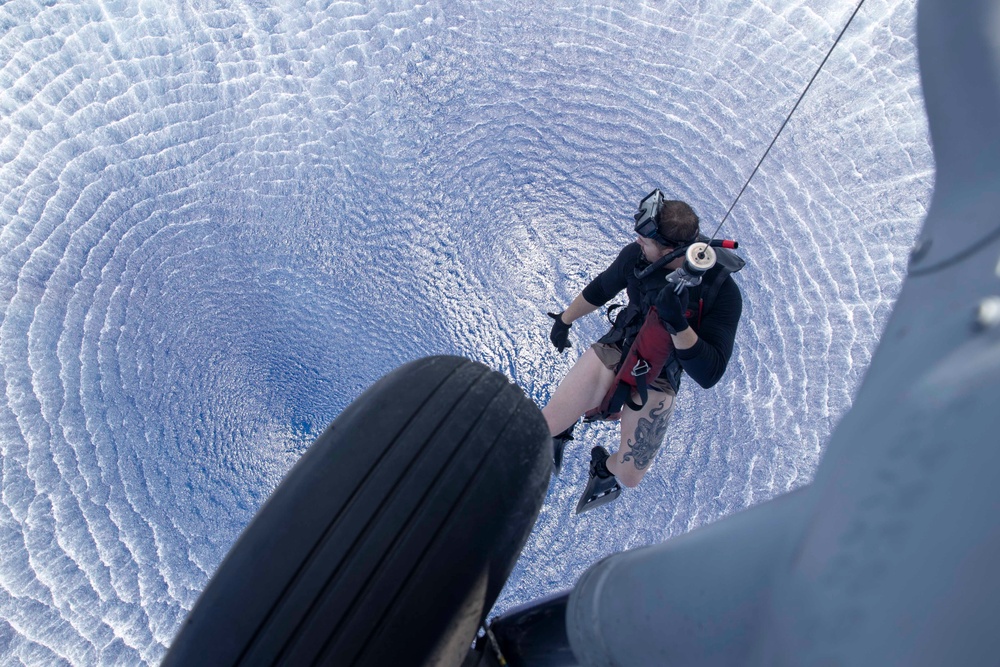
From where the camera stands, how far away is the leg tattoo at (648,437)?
1925 millimetres

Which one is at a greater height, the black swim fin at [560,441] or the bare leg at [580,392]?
the bare leg at [580,392]

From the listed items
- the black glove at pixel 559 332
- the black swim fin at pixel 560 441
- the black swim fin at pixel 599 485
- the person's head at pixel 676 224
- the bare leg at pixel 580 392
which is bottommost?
the black swim fin at pixel 599 485

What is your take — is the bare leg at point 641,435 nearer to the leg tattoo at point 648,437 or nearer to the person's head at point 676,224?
the leg tattoo at point 648,437

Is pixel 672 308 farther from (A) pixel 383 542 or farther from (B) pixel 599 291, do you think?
(A) pixel 383 542

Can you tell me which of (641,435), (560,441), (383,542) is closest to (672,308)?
(641,435)

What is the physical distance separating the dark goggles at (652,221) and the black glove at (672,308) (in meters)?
0.14

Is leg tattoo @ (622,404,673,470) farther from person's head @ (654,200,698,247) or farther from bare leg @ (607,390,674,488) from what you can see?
person's head @ (654,200,698,247)

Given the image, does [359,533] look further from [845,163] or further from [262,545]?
[845,163]

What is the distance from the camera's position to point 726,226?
2.50 meters

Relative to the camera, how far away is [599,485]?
2.11 metres

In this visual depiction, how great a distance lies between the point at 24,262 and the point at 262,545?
159 centimetres

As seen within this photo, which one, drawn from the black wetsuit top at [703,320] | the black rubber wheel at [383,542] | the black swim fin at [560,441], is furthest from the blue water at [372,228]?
the black rubber wheel at [383,542]

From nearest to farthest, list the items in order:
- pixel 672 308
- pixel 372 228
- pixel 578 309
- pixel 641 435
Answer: pixel 672 308
pixel 641 435
pixel 578 309
pixel 372 228

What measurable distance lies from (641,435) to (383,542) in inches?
42.9
